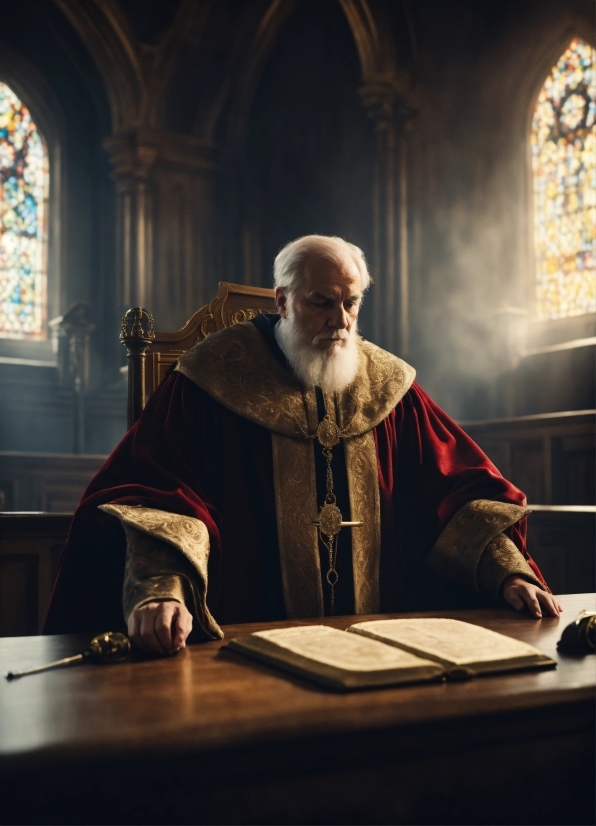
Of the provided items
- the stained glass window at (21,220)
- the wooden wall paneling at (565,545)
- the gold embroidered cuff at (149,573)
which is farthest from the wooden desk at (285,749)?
the stained glass window at (21,220)

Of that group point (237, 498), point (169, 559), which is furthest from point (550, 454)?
point (169, 559)

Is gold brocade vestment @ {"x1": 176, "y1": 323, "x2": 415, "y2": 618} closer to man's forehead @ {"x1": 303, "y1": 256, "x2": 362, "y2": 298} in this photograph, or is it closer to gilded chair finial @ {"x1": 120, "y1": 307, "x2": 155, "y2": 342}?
man's forehead @ {"x1": 303, "y1": 256, "x2": 362, "y2": 298}

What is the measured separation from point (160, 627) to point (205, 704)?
1.55ft

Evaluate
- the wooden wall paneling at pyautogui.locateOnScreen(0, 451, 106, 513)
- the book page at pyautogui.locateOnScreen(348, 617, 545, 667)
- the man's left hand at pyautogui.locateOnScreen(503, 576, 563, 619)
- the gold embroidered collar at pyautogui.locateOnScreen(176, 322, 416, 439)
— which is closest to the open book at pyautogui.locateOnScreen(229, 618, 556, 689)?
the book page at pyautogui.locateOnScreen(348, 617, 545, 667)

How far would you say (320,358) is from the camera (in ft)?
9.71

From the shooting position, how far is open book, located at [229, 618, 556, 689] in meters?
1.50

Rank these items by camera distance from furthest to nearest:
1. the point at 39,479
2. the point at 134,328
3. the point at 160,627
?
1. the point at 39,479
2. the point at 134,328
3. the point at 160,627

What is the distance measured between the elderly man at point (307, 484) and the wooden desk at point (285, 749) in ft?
2.69

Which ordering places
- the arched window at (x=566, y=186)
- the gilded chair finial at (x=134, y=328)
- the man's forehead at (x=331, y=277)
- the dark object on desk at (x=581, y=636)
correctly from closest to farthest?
the dark object on desk at (x=581, y=636)
the man's forehead at (x=331, y=277)
the gilded chair finial at (x=134, y=328)
the arched window at (x=566, y=186)

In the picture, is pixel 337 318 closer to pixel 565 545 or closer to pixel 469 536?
pixel 469 536

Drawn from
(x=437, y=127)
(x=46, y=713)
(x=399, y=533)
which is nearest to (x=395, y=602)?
(x=399, y=533)

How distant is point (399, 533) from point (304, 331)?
0.72m

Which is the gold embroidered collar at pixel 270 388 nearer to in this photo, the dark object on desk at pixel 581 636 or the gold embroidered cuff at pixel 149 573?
the gold embroidered cuff at pixel 149 573

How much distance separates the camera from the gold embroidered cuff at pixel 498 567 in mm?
2379
